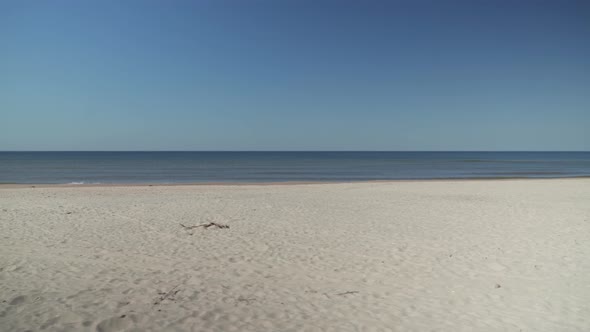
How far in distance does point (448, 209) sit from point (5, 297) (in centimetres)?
1404

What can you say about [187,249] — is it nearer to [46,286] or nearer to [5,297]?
[46,286]

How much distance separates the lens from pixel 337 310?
5.40m

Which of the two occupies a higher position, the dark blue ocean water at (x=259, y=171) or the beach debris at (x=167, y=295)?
the dark blue ocean water at (x=259, y=171)

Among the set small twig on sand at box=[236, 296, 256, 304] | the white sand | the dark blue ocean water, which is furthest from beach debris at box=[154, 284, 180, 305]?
the dark blue ocean water

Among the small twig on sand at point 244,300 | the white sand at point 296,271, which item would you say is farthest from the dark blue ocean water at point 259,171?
the small twig on sand at point 244,300

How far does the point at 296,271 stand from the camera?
7254 mm

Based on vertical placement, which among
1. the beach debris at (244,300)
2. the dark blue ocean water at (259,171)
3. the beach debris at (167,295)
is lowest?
the beach debris at (244,300)

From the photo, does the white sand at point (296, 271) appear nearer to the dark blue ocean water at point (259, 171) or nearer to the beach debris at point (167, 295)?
the beach debris at point (167, 295)

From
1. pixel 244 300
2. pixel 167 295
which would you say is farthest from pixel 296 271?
pixel 167 295

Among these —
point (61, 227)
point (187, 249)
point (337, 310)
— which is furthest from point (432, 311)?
point (61, 227)

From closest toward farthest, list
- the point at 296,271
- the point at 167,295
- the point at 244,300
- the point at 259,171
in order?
the point at 244,300
the point at 167,295
the point at 296,271
the point at 259,171

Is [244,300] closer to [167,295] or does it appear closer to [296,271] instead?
[167,295]

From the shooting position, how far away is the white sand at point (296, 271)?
5.11 metres

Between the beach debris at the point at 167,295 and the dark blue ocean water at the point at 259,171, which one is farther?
the dark blue ocean water at the point at 259,171
